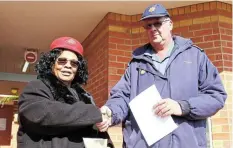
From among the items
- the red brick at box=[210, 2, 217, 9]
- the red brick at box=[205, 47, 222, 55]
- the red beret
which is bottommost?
the red beret

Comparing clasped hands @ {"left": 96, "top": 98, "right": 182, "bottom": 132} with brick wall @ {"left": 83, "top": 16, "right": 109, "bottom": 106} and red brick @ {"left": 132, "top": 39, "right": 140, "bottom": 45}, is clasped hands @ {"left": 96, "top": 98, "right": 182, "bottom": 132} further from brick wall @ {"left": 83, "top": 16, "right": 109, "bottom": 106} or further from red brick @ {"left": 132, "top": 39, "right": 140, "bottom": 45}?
red brick @ {"left": 132, "top": 39, "right": 140, "bottom": 45}

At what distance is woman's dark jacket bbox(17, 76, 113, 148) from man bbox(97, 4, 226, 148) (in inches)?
5.2

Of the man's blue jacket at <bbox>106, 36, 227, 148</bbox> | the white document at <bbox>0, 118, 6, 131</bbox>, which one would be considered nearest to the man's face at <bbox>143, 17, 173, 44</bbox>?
the man's blue jacket at <bbox>106, 36, 227, 148</bbox>

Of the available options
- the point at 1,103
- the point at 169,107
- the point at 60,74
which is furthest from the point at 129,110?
the point at 1,103

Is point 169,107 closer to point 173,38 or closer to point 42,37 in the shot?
point 173,38

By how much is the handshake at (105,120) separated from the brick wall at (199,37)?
205 centimetres

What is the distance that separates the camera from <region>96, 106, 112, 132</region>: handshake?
1943 millimetres

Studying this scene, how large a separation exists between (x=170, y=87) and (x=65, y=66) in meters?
0.66

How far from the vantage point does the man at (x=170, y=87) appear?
6.24 feet

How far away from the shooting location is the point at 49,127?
5.79ft

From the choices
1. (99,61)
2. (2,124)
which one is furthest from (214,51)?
(2,124)

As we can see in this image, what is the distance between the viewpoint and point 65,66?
6.86 ft

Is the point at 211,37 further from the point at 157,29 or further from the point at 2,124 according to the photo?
the point at 2,124

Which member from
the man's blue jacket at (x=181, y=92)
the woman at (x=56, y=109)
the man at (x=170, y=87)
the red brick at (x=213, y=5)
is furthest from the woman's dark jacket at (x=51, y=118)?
the red brick at (x=213, y=5)
